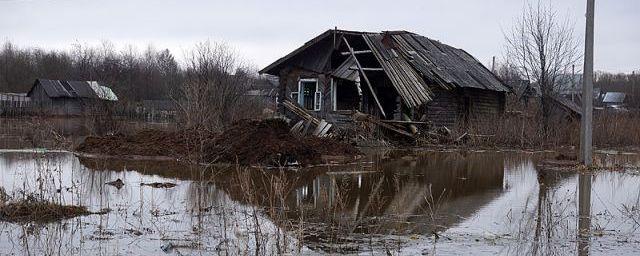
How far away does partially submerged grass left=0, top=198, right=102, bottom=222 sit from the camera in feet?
28.6

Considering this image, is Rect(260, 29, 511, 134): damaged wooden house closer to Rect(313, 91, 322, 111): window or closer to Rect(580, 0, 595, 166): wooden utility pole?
Rect(313, 91, 322, 111): window

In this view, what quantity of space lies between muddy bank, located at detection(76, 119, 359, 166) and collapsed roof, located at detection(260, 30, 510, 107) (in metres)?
7.77

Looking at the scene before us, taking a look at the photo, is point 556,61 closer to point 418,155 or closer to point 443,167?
point 418,155

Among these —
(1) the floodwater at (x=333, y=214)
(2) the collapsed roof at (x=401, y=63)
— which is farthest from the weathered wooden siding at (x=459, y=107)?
(1) the floodwater at (x=333, y=214)

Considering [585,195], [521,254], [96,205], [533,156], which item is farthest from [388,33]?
[521,254]

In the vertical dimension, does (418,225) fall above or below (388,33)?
below

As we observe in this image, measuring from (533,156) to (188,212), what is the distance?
52.0ft

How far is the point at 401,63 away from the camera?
28719 mm

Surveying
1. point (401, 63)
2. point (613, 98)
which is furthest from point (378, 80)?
point (613, 98)

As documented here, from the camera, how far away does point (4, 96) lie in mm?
67438

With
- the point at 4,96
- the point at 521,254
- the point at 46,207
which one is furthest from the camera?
the point at 4,96

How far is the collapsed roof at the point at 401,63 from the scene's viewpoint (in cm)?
2769

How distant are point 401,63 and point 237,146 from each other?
13040mm

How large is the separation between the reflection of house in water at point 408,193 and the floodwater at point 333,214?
0.10 ft
